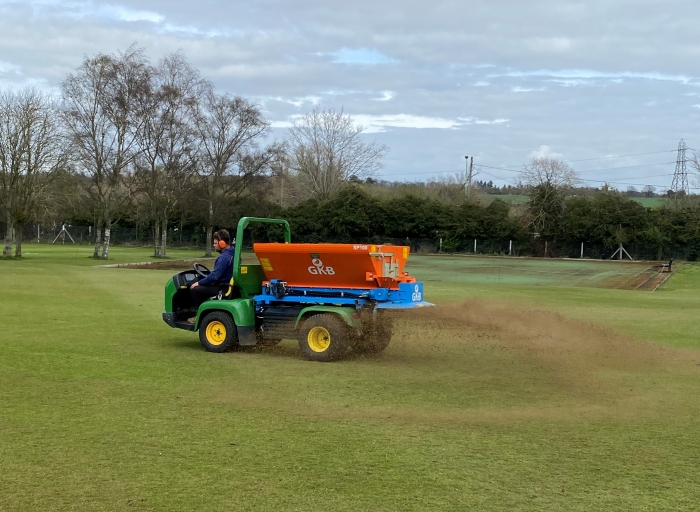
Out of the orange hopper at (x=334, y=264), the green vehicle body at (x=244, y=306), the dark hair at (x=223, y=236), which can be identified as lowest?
the green vehicle body at (x=244, y=306)

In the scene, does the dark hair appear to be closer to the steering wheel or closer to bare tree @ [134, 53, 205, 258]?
the steering wheel

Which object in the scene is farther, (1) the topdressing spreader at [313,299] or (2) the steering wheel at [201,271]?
(2) the steering wheel at [201,271]

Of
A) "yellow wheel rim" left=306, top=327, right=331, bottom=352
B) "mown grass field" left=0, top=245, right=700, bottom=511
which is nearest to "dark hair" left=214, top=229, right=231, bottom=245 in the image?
"mown grass field" left=0, top=245, right=700, bottom=511

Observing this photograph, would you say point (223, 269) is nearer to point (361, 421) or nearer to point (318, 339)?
point (318, 339)

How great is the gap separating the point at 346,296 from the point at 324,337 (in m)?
0.70

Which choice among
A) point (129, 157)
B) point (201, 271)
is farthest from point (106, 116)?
point (201, 271)

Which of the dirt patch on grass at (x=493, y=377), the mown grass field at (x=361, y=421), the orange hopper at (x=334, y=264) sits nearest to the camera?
the mown grass field at (x=361, y=421)

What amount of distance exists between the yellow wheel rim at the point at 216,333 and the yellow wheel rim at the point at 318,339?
1.51 meters

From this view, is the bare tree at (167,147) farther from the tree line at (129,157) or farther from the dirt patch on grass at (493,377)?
the dirt patch on grass at (493,377)

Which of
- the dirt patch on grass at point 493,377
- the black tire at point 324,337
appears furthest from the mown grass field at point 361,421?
the black tire at point 324,337

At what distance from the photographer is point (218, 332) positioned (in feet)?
40.0

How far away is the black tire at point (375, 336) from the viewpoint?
11594 mm

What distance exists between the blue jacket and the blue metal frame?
24.5 inches

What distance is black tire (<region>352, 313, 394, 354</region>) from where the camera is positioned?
11594mm
